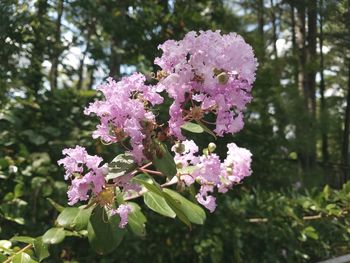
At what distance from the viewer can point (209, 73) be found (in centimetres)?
97

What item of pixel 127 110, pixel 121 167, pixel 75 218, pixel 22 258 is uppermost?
pixel 127 110

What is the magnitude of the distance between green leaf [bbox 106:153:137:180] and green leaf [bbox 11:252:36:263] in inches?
16.4

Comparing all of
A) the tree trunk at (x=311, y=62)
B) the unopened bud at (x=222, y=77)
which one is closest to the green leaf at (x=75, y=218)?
the unopened bud at (x=222, y=77)

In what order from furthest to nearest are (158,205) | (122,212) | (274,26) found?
(274,26) < (158,205) < (122,212)

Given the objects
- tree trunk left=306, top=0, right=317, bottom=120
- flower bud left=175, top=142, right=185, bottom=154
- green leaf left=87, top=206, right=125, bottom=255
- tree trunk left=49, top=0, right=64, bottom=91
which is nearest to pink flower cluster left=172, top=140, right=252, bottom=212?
flower bud left=175, top=142, right=185, bottom=154

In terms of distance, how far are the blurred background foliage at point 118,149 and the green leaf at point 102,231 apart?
0.37 meters

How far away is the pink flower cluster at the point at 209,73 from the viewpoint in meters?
0.99

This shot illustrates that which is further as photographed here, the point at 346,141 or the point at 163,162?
the point at 346,141

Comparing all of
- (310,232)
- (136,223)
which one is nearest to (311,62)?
(310,232)

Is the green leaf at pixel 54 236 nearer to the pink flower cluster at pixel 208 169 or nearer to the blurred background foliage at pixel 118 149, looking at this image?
the blurred background foliage at pixel 118 149

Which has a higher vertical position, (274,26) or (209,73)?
(274,26)

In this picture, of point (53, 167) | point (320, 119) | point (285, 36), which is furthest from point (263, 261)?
point (285, 36)

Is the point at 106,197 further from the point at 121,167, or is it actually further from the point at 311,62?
the point at 311,62

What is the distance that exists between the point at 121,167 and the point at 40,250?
0.46 m
